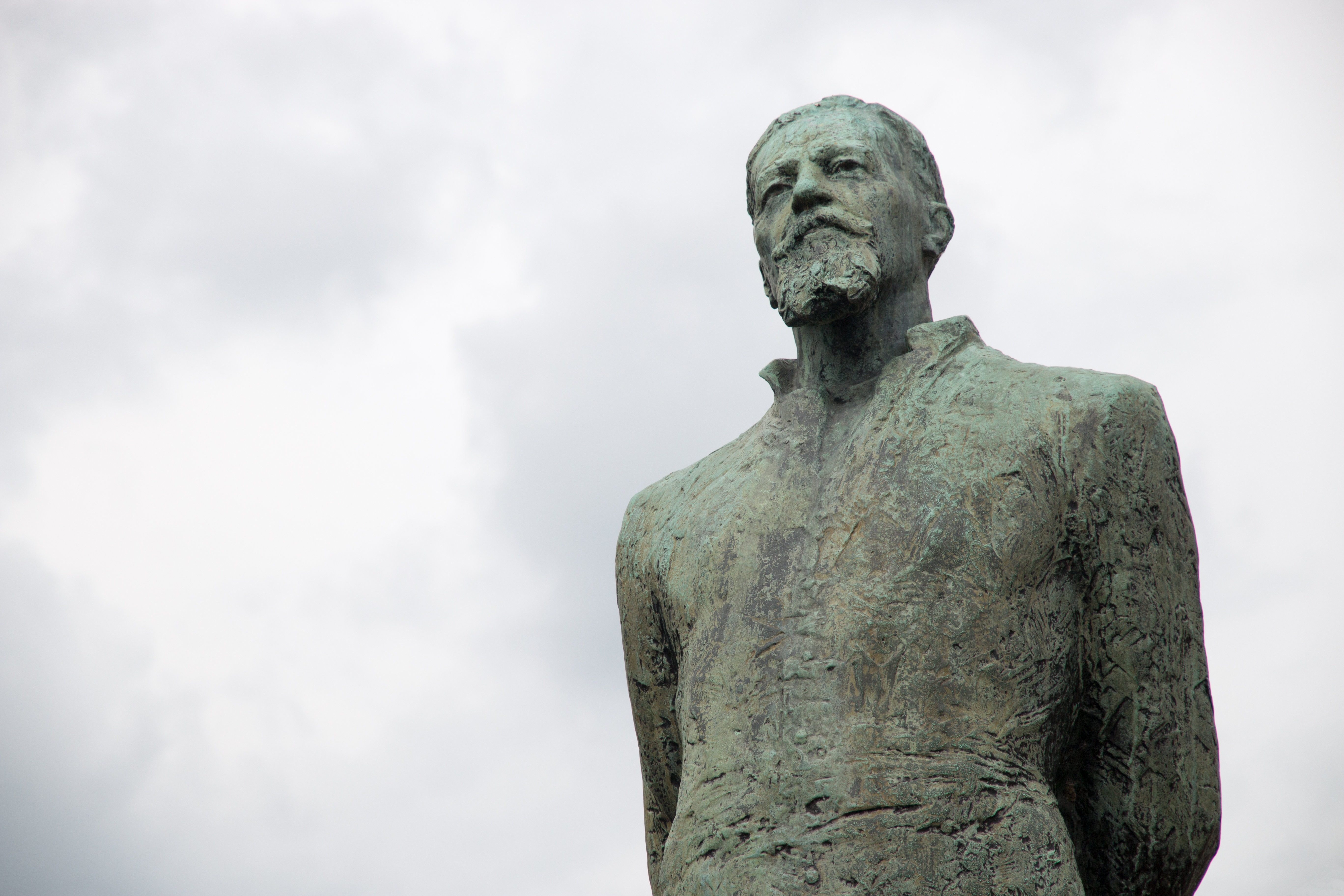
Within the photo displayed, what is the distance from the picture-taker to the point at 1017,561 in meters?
5.41

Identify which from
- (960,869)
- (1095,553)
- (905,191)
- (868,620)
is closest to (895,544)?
(868,620)

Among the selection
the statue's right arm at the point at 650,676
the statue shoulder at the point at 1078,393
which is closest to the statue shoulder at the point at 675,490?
the statue's right arm at the point at 650,676

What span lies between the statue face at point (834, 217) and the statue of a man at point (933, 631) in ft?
0.04

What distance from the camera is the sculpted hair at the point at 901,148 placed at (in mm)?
6535

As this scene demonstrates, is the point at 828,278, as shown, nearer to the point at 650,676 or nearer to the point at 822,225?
the point at 822,225

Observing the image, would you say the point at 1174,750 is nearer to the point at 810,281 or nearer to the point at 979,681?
the point at 979,681

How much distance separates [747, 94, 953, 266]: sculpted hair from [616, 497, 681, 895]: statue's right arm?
1437mm

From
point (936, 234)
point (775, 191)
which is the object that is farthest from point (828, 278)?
point (936, 234)

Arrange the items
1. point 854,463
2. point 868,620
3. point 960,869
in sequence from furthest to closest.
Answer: point 854,463 < point 868,620 < point 960,869

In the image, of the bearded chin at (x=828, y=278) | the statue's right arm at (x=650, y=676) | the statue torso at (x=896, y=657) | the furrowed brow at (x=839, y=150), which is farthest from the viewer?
the statue's right arm at (x=650, y=676)

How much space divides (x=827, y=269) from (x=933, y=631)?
58.1 inches

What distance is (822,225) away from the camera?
6125mm

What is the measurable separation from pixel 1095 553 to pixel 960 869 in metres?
1.21

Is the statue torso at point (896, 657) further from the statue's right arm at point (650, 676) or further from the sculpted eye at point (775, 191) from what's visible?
the sculpted eye at point (775, 191)
